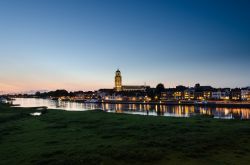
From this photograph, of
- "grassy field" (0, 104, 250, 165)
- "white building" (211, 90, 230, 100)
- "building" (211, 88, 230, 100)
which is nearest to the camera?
"grassy field" (0, 104, 250, 165)

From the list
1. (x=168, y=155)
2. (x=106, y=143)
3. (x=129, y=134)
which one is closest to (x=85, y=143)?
(x=106, y=143)

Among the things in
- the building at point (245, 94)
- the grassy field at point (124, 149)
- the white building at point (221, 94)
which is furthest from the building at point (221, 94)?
the grassy field at point (124, 149)

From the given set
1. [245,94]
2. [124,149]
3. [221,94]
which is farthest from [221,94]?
[124,149]

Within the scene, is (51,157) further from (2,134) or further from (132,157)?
(2,134)

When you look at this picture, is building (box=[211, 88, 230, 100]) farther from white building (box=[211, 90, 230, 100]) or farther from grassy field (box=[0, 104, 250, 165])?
grassy field (box=[0, 104, 250, 165])

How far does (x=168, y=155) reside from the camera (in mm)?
19719

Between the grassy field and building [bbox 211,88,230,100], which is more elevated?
building [bbox 211,88,230,100]

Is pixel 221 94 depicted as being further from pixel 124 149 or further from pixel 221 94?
pixel 124 149

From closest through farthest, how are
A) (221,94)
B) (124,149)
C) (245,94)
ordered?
(124,149) < (245,94) < (221,94)

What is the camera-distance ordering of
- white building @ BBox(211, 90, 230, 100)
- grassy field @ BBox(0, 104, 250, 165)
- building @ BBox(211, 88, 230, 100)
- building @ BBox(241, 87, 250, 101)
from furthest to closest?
Result: 1. white building @ BBox(211, 90, 230, 100)
2. building @ BBox(211, 88, 230, 100)
3. building @ BBox(241, 87, 250, 101)
4. grassy field @ BBox(0, 104, 250, 165)

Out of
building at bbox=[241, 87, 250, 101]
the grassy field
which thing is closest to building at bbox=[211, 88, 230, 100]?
building at bbox=[241, 87, 250, 101]

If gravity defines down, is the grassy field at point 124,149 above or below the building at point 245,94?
below

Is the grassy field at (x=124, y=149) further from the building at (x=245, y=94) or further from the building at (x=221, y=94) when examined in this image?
the building at (x=221, y=94)

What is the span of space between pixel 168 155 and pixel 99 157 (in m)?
5.21
